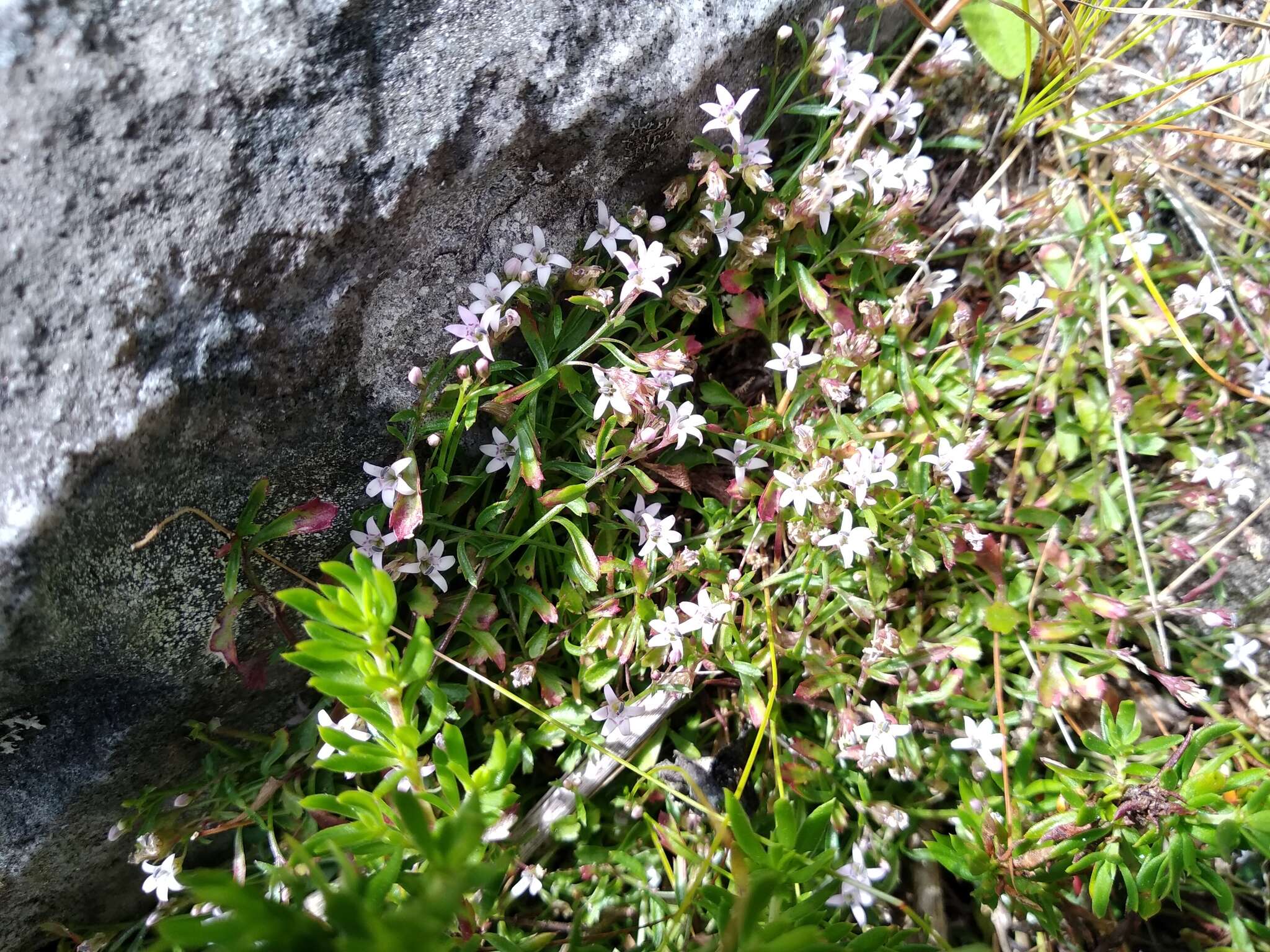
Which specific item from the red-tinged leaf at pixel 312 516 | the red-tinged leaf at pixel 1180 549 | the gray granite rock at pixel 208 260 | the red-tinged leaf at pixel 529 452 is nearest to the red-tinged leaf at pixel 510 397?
the red-tinged leaf at pixel 529 452

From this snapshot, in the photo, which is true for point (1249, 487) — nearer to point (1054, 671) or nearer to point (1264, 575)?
point (1264, 575)

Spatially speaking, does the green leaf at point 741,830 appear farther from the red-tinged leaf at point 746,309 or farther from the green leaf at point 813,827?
the red-tinged leaf at point 746,309

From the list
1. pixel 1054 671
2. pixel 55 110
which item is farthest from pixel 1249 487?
pixel 55 110

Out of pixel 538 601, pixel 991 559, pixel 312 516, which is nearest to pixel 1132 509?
pixel 991 559

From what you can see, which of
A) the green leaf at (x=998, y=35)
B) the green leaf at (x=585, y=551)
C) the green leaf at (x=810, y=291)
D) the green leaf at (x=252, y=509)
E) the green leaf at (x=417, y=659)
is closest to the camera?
the green leaf at (x=417, y=659)

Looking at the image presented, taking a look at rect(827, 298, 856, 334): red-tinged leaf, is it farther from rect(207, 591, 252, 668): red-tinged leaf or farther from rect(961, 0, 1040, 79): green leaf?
rect(207, 591, 252, 668): red-tinged leaf

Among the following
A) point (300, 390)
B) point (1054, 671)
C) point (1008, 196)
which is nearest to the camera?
point (300, 390)
